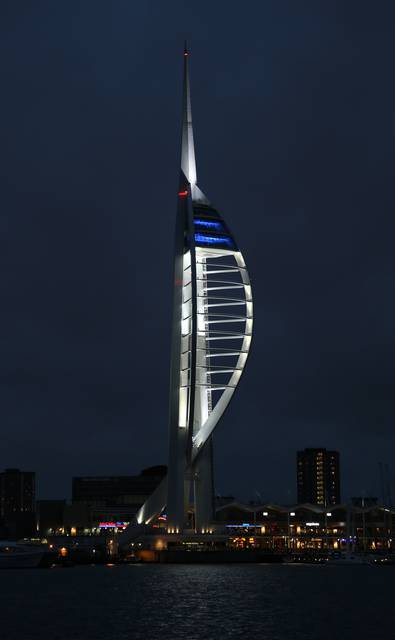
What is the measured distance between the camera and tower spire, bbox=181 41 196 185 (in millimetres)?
118125

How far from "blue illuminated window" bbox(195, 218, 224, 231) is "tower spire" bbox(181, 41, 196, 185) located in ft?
25.6

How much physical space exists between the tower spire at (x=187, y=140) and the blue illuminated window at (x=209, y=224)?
780cm

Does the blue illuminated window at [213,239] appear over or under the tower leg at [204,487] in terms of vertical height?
over

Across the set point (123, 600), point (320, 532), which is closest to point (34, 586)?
point (123, 600)

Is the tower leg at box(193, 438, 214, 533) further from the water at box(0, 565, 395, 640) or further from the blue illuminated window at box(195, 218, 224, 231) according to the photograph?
the blue illuminated window at box(195, 218, 224, 231)

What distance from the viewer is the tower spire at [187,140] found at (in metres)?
118

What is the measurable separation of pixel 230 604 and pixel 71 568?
55.5 meters

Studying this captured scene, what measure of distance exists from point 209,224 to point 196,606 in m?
56.0

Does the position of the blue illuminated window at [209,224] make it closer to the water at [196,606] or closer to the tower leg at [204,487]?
the tower leg at [204,487]

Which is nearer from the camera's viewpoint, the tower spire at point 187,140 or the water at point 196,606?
the water at point 196,606

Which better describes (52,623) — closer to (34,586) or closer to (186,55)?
(34,586)

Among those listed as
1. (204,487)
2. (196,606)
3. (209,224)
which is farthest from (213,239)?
(196,606)

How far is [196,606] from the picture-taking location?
61.2m

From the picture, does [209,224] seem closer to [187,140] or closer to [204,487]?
[187,140]
